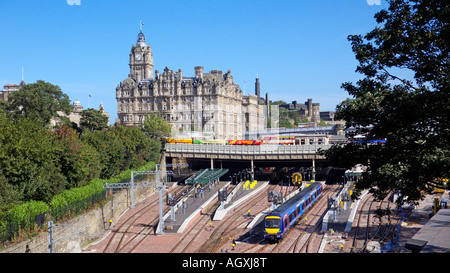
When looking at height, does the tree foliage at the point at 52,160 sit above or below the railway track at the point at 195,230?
above

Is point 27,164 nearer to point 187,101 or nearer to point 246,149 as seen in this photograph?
point 246,149

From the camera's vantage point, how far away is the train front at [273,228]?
38.2 meters

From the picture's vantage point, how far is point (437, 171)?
19.1m

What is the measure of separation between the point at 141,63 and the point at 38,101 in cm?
6824

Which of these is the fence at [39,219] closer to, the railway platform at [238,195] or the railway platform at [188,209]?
the railway platform at [188,209]

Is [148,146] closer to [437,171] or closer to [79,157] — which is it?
[79,157]

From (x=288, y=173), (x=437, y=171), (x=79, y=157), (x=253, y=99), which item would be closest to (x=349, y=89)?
(x=437, y=171)

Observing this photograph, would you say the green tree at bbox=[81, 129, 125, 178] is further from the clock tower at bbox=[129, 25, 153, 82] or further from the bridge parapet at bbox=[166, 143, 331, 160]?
the clock tower at bbox=[129, 25, 153, 82]

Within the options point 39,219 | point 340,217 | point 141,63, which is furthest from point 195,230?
point 141,63

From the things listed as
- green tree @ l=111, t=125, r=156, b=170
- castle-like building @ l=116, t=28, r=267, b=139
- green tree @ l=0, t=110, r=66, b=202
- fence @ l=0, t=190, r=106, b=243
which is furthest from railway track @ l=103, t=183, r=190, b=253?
castle-like building @ l=116, t=28, r=267, b=139

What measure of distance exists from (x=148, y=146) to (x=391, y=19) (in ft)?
209

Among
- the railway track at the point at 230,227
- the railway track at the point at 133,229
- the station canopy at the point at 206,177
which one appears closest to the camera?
the railway track at the point at 230,227

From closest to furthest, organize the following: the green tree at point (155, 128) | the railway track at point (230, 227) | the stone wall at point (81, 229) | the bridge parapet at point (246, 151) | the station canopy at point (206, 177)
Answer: the stone wall at point (81, 229) < the railway track at point (230, 227) < the station canopy at point (206, 177) < the bridge parapet at point (246, 151) < the green tree at point (155, 128)

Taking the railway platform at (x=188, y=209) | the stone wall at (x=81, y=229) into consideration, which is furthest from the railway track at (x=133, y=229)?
the railway platform at (x=188, y=209)
